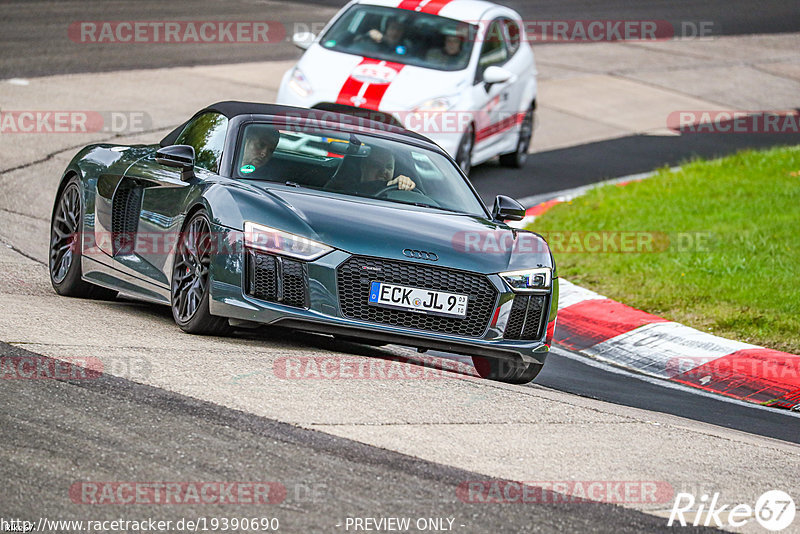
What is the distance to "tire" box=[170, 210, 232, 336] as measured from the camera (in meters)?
7.08

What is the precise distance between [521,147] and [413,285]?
9324 millimetres

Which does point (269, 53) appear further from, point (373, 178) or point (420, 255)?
point (420, 255)

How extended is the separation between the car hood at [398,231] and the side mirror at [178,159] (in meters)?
0.48

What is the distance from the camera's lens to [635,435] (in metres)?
6.21

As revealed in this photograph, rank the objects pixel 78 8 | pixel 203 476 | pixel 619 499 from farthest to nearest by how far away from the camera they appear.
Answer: pixel 78 8, pixel 619 499, pixel 203 476

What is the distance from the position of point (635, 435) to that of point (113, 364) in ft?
7.85

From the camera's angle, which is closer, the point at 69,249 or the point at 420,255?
the point at 420,255

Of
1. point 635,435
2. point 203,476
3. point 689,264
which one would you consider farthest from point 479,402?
point 689,264

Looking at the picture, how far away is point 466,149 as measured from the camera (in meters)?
13.9

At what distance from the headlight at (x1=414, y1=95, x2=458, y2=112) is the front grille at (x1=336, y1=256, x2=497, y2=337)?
628 centimetres

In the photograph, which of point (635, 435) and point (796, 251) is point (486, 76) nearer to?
point (796, 251)

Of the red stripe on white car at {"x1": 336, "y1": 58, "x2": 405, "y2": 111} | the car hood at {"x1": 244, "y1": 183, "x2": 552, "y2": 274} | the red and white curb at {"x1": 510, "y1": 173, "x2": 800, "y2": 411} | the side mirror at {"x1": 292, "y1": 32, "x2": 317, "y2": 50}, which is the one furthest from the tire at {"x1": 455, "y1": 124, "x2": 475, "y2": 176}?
the car hood at {"x1": 244, "y1": 183, "x2": 552, "y2": 274}

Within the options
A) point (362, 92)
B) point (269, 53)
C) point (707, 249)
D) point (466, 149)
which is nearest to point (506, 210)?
point (707, 249)

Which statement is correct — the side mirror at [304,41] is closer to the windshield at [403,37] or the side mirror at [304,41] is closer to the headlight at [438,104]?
the windshield at [403,37]
